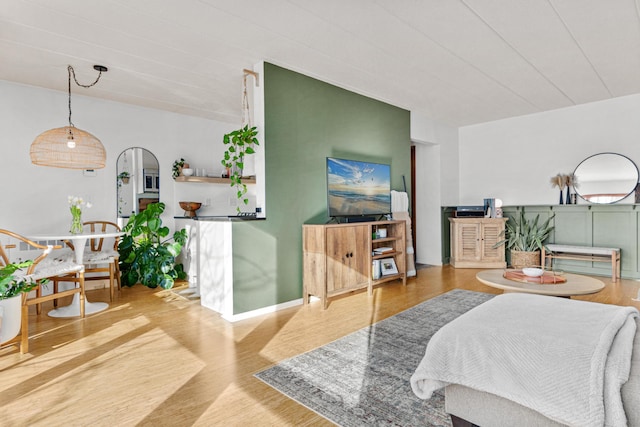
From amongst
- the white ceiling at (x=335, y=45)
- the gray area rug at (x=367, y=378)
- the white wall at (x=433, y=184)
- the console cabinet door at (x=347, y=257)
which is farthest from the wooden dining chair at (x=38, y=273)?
the white wall at (x=433, y=184)

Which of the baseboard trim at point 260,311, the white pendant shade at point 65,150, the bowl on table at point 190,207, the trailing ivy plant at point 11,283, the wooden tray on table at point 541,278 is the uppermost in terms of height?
Answer: the white pendant shade at point 65,150

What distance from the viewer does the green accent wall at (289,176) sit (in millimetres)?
3412

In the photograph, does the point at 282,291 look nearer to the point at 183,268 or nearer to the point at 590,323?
the point at 183,268

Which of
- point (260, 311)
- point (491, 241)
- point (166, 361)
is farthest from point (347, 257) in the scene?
point (491, 241)

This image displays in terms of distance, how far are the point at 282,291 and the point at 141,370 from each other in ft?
5.24

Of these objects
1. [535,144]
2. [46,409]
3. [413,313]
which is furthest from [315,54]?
[535,144]

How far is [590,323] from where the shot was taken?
1.46 m

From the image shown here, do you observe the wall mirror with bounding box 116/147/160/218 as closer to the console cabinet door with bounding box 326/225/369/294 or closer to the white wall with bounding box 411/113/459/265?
the console cabinet door with bounding box 326/225/369/294

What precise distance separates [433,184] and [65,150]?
532cm

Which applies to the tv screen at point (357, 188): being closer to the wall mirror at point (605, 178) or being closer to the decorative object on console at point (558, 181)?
the decorative object on console at point (558, 181)

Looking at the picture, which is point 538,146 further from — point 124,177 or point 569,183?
point 124,177

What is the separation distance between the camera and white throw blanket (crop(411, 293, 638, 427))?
3.57ft

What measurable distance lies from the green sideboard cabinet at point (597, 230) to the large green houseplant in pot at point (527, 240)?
→ 14 cm

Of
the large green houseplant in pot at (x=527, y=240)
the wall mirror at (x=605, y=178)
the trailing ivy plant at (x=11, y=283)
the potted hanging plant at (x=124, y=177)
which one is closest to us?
the trailing ivy plant at (x=11, y=283)
